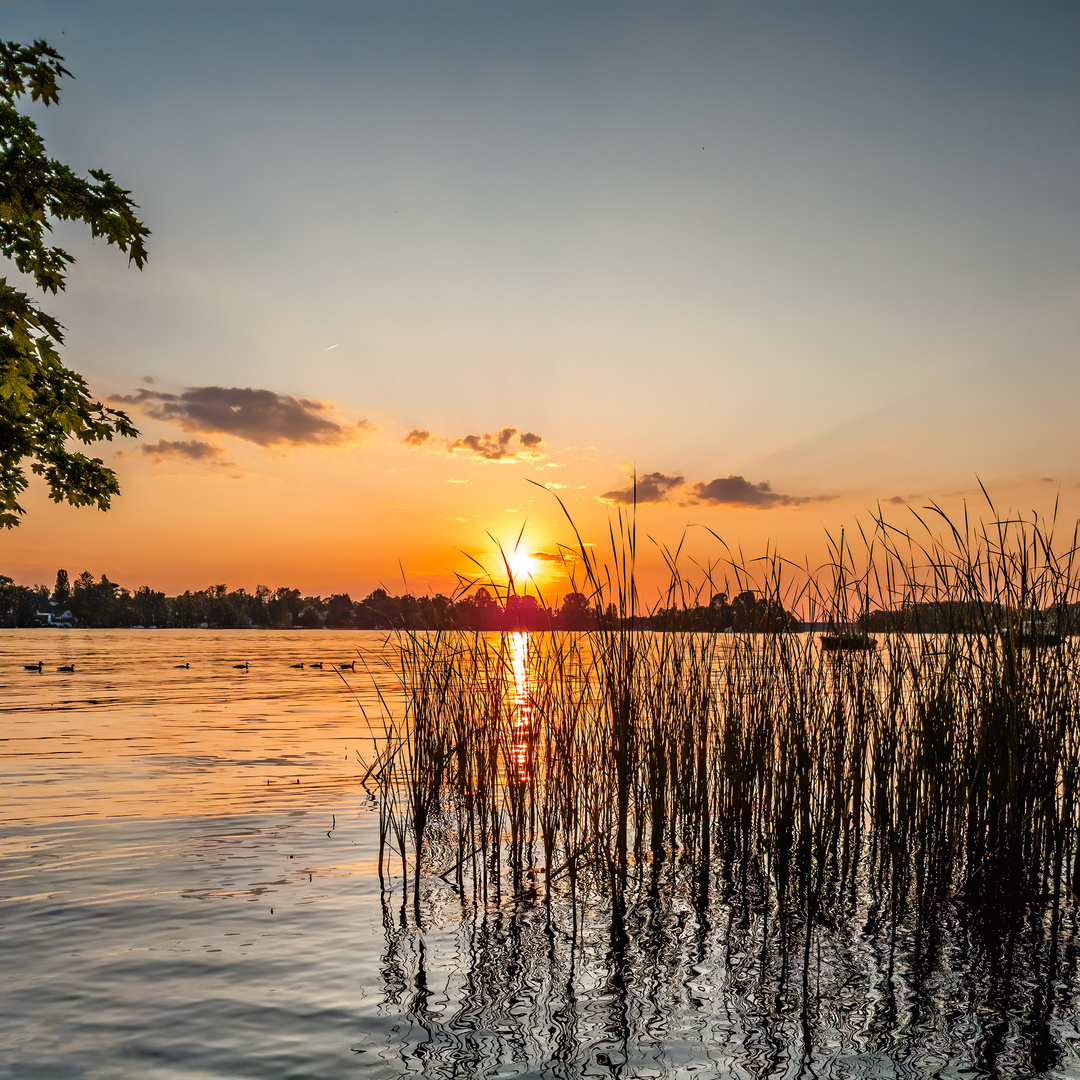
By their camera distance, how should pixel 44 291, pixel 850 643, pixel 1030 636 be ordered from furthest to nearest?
1. pixel 44 291
2. pixel 850 643
3. pixel 1030 636

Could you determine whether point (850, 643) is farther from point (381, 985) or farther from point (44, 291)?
point (44, 291)

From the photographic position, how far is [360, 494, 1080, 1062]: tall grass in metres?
5.43

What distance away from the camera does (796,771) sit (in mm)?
6059

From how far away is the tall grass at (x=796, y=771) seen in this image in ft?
17.8

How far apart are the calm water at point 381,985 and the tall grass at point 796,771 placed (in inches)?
9.9

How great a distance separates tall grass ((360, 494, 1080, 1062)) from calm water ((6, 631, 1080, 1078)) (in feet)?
0.83

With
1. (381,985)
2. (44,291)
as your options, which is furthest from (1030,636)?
(44,291)

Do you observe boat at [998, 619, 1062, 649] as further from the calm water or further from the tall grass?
the calm water

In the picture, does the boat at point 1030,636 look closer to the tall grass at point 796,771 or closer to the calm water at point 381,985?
the tall grass at point 796,771

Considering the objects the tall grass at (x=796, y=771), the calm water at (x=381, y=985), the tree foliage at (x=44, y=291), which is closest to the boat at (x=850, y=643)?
the tall grass at (x=796, y=771)

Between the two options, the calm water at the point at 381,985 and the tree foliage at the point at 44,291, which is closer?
the calm water at the point at 381,985

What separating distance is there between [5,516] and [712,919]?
32.2 ft

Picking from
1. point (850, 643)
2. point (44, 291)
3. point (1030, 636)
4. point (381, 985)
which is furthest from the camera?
point (44, 291)

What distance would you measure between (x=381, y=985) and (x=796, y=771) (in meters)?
3.21
